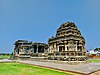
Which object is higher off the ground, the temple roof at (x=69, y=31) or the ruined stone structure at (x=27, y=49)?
the temple roof at (x=69, y=31)

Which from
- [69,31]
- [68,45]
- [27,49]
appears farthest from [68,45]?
[27,49]

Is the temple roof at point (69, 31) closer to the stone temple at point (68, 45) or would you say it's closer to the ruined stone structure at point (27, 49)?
the stone temple at point (68, 45)

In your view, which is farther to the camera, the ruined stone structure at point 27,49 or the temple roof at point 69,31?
the ruined stone structure at point 27,49

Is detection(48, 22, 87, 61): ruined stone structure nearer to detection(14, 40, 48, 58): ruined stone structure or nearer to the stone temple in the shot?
the stone temple

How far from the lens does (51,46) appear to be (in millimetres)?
32906

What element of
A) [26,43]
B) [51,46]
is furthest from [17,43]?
[51,46]

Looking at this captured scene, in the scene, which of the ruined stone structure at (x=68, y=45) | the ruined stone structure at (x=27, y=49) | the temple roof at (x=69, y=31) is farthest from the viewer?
the ruined stone structure at (x=27, y=49)

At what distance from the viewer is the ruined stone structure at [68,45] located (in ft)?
83.8

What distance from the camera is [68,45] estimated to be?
26672mm

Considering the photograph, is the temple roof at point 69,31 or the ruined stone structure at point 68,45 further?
the temple roof at point 69,31

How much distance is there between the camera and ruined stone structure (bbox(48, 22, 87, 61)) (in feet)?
83.8

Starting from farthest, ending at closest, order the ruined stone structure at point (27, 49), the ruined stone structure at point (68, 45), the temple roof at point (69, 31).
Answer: the ruined stone structure at point (27, 49), the temple roof at point (69, 31), the ruined stone structure at point (68, 45)

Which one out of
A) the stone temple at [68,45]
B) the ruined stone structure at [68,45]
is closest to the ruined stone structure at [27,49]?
the stone temple at [68,45]

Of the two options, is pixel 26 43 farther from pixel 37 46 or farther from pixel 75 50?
pixel 75 50
